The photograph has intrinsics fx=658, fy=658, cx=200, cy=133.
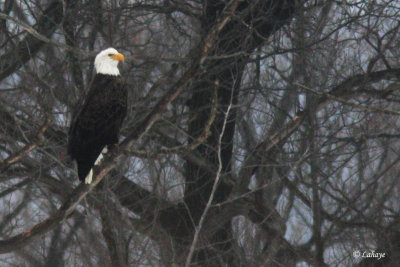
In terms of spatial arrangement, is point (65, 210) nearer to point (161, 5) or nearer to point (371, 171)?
point (161, 5)

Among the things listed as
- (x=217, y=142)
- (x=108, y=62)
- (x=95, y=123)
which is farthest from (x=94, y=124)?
(x=217, y=142)

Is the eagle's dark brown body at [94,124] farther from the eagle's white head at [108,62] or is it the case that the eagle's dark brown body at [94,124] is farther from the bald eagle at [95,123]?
the eagle's white head at [108,62]

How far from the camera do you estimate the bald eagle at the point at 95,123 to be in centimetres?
590

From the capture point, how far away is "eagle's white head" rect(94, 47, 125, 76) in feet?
20.6

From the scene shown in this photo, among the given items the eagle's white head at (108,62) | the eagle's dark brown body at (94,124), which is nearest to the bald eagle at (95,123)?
the eagle's dark brown body at (94,124)

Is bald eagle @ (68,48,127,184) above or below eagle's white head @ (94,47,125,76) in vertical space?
below

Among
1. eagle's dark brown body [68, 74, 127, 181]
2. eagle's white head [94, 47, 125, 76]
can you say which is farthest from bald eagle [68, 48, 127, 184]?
eagle's white head [94, 47, 125, 76]

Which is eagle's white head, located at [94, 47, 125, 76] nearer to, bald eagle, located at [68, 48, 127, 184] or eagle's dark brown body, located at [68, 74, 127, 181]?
bald eagle, located at [68, 48, 127, 184]

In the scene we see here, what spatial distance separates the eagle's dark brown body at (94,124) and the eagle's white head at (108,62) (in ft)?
0.82

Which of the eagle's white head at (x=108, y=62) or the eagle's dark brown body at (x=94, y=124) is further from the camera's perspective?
the eagle's white head at (x=108, y=62)

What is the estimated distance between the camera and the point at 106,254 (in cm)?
684

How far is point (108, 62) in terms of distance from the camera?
633cm

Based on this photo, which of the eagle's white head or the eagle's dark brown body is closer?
the eagle's dark brown body

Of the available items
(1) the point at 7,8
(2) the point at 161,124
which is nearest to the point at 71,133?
(2) the point at 161,124
